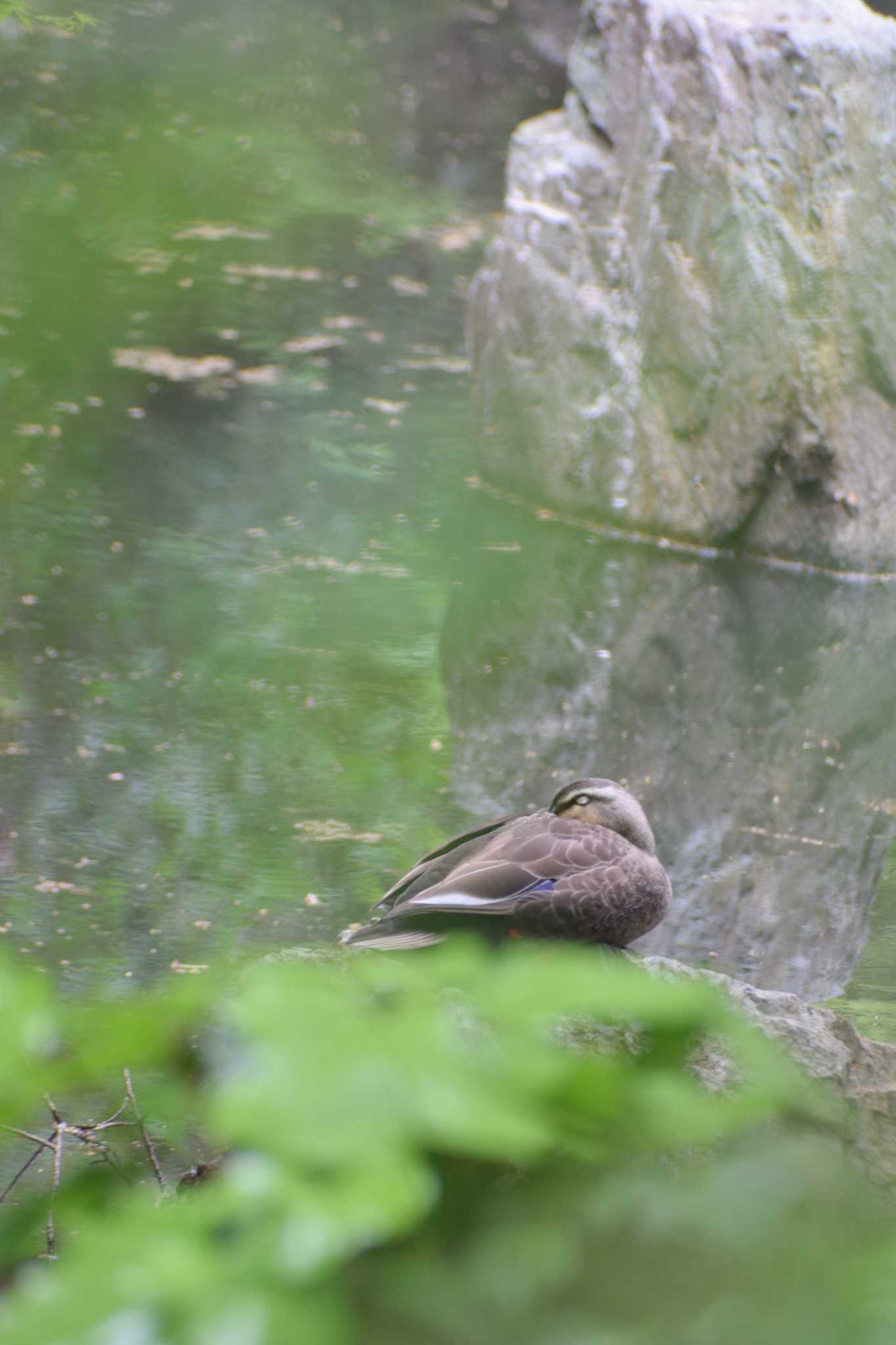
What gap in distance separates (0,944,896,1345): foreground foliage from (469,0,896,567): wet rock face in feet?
20.5

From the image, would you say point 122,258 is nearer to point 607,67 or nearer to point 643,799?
point 607,67

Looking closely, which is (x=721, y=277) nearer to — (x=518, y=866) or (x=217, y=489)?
(x=217, y=489)

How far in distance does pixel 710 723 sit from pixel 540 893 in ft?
8.08

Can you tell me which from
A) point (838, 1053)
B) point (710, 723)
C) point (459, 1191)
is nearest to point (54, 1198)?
point (459, 1191)

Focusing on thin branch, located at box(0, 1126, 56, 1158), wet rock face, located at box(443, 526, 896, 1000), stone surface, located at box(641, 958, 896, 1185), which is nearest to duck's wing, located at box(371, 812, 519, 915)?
stone surface, located at box(641, 958, 896, 1185)

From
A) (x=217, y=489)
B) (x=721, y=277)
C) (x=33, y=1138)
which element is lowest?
(x=217, y=489)

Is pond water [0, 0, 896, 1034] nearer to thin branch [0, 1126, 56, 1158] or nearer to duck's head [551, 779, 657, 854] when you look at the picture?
duck's head [551, 779, 657, 854]

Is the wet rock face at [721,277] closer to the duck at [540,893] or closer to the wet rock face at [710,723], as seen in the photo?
the wet rock face at [710,723]

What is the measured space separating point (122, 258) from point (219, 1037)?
9320 mm

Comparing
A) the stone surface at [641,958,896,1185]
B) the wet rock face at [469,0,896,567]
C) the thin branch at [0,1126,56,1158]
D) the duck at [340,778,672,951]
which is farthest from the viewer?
the wet rock face at [469,0,896,567]

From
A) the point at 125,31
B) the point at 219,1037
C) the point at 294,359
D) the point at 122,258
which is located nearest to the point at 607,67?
the point at 294,359

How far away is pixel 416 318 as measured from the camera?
9.16m

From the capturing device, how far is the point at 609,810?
2.99m

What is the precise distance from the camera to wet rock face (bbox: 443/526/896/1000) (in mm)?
3904
